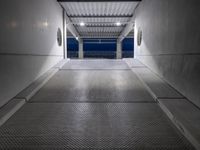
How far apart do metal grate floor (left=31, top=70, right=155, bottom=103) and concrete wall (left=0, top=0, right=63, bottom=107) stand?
1.69ft

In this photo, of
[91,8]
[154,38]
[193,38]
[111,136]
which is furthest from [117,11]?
[111,136]

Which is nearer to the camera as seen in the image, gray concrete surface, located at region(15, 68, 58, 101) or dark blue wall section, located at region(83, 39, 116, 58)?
gray concrete surface, located at region(15, 68, 58, 101)

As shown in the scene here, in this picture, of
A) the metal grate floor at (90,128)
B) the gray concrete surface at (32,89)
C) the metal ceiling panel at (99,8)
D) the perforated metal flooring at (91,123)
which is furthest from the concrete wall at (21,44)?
the metal ceiling panel at (99,8)

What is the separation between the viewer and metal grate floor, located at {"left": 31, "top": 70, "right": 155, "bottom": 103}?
3.96m

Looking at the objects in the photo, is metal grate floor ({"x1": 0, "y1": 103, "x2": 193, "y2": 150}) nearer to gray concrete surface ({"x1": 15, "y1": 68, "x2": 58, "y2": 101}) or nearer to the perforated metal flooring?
the perforated metal flooring

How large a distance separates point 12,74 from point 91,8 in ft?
23.1

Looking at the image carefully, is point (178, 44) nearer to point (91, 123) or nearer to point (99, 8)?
point (91, 123)

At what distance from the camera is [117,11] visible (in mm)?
10438

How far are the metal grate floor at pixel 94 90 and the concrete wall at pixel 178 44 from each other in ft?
2.41

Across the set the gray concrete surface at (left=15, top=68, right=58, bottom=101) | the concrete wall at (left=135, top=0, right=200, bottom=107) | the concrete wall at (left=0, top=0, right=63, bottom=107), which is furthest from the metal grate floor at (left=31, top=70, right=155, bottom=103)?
the concrete wall at (left=135, top=0, right=200, bottom=107)

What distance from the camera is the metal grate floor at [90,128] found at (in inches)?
90.0

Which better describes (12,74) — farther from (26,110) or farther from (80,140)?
(80,140)

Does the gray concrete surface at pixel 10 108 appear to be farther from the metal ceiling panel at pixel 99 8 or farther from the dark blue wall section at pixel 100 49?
the dark blue wall section at pixel 100 49

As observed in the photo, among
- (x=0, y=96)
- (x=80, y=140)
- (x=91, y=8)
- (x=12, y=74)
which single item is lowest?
(x=80, y=140)
